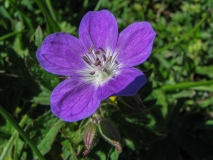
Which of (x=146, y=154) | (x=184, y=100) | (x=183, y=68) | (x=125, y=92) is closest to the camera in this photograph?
(x=125, y=92)

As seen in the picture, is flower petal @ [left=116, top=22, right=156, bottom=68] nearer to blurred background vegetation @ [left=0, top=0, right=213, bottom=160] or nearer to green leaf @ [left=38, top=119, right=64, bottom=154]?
blurred background vegetation @ [left=0, top=0, right=213, bottom=160]

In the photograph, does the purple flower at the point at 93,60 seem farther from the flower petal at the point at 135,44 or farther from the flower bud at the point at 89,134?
the flower bud at the point at 89,134

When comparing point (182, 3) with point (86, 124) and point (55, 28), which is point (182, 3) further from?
point (86, 124)

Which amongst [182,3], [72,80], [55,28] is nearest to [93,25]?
[72,80]

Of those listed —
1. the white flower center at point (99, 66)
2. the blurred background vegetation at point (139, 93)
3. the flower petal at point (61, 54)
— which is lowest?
the blurred background vegetation at point (139, 93)

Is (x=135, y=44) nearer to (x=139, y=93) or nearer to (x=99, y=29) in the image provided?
(x=99, y=29)

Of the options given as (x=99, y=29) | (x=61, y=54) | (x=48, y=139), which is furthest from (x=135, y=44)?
(x=48, y=139)

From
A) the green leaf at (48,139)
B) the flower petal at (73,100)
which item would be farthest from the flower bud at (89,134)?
the green leaf at (48,139)
